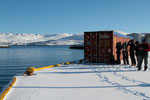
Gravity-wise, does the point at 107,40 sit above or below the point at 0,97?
above

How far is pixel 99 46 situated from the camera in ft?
51.5

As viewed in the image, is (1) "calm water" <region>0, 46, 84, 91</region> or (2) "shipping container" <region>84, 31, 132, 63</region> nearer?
(2) "shipping container" <region>84, 31, 132, 63</region>

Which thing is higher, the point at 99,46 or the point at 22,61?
the point at 99,46

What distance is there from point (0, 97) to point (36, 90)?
1.32 m

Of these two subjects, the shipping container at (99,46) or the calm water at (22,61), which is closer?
the shipping container at (99,46)

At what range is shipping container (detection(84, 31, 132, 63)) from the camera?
15.3 metres

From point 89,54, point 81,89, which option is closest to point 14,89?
point 81,89

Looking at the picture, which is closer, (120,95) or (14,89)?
(120,95)

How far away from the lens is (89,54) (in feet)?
52.7

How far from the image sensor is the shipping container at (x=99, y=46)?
50.3 feet

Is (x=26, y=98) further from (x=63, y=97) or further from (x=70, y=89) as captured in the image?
(x=70, y=89)

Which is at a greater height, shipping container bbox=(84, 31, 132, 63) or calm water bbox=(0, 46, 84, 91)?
shipping container bbox=(84, 31, 132, 63)

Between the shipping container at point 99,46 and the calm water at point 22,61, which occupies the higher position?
the shipping container at point 99,46

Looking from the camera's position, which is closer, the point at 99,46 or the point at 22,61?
the point at 99,46
